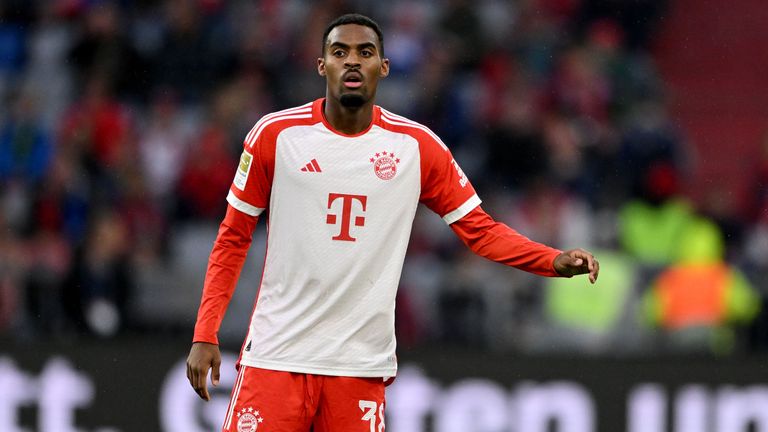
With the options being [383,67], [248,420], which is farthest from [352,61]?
[248,420]

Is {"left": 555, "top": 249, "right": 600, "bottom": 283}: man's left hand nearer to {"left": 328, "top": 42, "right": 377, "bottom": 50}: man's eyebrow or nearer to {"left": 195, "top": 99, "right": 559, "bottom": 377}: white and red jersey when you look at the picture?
{"left": 195, "top": 99, "right": 559, "bottom": 377}: white and red jersey

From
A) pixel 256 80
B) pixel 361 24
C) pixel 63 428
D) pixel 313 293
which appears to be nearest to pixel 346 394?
pixel 313 293

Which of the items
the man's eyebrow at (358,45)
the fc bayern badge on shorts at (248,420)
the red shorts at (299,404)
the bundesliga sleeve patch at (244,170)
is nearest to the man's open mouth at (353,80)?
the man's eyebrow at (358,45)

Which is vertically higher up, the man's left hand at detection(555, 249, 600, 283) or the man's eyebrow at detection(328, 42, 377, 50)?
the man's eyebrow at detection(328, 42, 377, 50)

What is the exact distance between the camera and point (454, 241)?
36.0ft

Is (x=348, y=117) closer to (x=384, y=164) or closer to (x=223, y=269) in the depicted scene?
(x=384, y=164)

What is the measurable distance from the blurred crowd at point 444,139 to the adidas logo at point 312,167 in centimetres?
470

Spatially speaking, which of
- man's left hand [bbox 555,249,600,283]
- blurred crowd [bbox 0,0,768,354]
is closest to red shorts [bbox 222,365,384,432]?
man's left hand [bbox 555,249,600,283]

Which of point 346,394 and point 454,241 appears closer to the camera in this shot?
point 346,394

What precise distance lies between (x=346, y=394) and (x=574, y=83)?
777cm

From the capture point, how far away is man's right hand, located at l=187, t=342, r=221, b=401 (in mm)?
5086

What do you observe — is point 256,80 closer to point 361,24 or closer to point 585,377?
point 585,377

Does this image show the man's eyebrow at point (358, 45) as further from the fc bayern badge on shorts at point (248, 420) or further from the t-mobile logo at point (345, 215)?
the fc bayern badge on shorts at point (248, 420)

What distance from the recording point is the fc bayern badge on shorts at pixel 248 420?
515 cm
